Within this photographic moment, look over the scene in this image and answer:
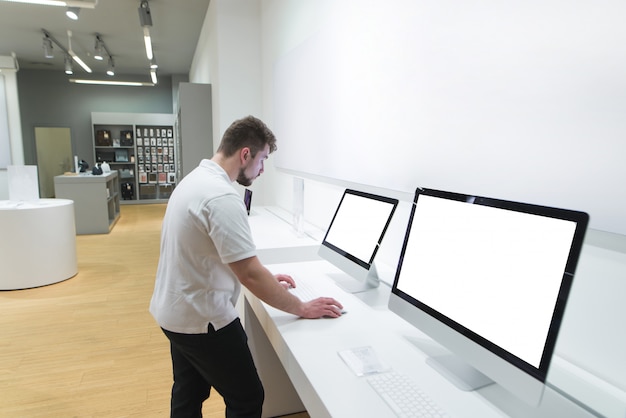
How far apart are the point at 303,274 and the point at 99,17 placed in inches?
248

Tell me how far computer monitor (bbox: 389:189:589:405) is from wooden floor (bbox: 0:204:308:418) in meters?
1.40

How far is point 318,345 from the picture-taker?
4.09ft

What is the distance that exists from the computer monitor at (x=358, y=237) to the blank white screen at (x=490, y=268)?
31 cm

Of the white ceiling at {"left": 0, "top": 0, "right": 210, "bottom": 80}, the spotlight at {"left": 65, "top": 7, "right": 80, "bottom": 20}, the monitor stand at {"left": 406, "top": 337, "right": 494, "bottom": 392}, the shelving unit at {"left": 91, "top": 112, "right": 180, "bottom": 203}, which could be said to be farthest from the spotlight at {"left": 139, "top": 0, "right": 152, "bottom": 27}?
the monitor stand at {"left": 406, "top": 337, "right": 494, "bottom": 392}

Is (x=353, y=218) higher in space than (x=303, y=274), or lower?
higher

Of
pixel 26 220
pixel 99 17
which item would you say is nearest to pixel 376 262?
pixel 26 220

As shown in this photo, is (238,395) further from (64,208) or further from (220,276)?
(64,208)

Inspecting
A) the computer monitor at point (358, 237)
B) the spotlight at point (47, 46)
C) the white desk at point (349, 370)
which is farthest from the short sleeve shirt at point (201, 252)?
the spotlight at point (47, 46)

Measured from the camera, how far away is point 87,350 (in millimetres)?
2900

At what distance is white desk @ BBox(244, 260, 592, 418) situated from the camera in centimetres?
93

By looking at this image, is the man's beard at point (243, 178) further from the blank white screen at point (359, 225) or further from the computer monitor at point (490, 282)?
the computer monitor at point (490, 282)

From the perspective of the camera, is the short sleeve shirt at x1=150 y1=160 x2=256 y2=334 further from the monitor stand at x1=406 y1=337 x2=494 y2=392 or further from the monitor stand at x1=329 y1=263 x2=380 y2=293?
the monitor stand at x1=406 y1=337 x2=494 y2=392

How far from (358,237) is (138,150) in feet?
34.0

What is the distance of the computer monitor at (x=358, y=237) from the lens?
1607 mm
